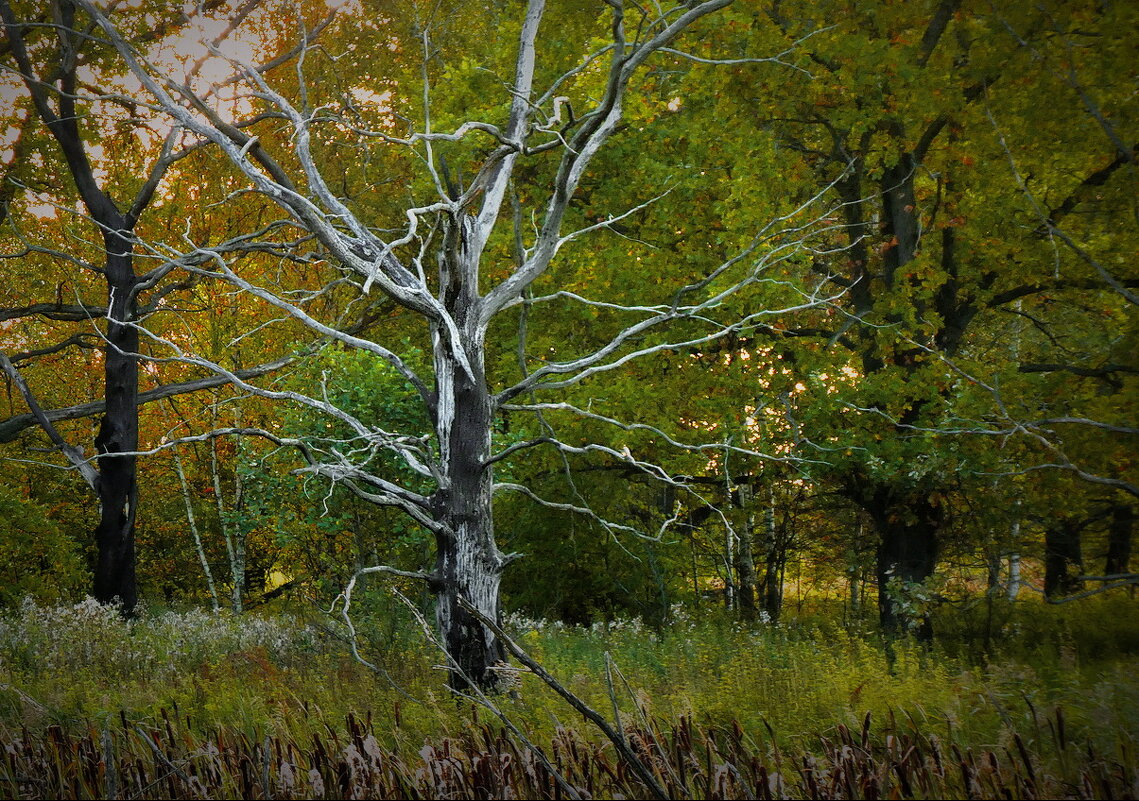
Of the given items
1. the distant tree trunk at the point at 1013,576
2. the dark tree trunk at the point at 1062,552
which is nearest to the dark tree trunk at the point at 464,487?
the distant tree trunk at the point at 1013,576

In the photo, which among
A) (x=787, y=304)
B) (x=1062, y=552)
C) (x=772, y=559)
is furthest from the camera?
(x=772, y=559)

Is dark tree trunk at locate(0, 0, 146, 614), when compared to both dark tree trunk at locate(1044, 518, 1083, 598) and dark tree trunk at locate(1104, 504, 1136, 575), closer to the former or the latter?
dark tree trunk at locate(1044, 518, 1083, 598)

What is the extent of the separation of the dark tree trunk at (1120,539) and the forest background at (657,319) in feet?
0.23

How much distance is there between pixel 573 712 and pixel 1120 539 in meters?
9.80

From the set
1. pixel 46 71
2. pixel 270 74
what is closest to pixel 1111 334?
pixel 46 71

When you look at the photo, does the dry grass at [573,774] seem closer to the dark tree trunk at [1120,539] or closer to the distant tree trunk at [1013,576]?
the distant tree trunk at [1013,576]

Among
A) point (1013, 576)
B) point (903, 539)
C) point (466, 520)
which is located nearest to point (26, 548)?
point (466, 520)

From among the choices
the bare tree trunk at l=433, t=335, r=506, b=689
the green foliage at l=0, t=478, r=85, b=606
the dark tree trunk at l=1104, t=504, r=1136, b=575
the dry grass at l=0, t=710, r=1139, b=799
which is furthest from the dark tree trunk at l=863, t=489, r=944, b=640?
the green foliage at l=0, t=478, r=85, b=606

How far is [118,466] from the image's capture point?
544 inches

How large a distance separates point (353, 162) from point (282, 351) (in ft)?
17.6

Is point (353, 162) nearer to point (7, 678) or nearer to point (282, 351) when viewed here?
point (282, 351)

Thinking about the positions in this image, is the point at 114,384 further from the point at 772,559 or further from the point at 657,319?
the point at 772,559

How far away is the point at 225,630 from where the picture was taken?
10.6m

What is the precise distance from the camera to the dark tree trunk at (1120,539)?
10875 mm
